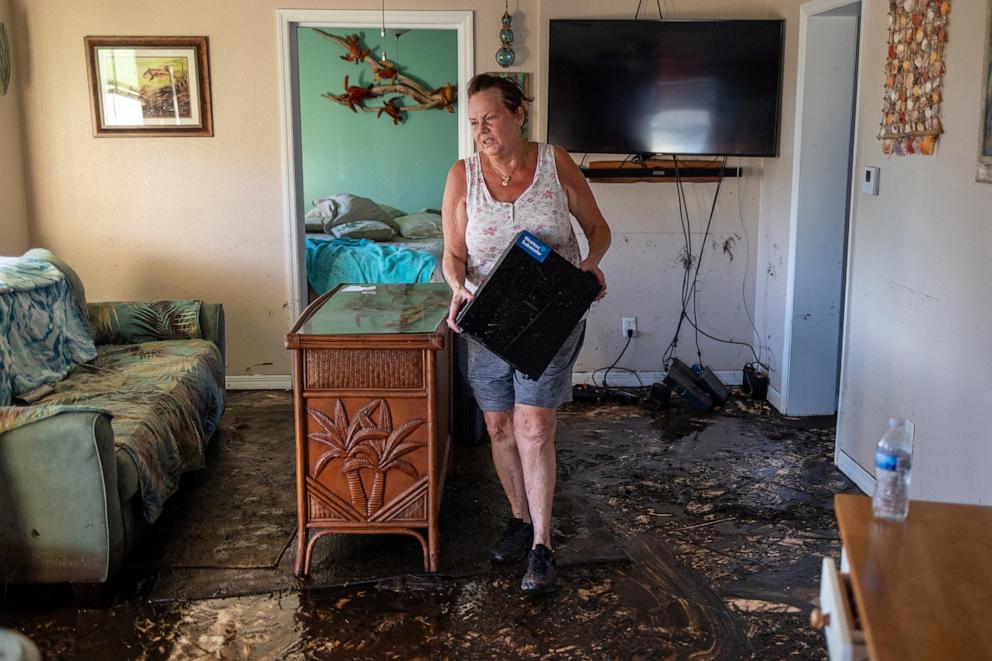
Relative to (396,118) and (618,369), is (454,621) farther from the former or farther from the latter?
(396,118)

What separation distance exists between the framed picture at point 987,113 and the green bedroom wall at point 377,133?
17.9 ft

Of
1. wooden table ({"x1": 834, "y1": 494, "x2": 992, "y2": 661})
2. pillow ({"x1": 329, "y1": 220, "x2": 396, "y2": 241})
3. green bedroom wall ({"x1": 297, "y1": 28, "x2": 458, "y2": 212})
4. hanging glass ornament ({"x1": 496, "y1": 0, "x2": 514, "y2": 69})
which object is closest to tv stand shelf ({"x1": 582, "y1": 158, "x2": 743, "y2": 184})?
hanging glass ornament ({"x1": 496, "y1": 0, "x2": 514, "y2": 69})

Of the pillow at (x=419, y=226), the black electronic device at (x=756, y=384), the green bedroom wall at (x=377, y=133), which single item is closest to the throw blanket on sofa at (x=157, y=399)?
the black electronic device at (x=756, y=384)

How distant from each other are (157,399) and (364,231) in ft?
11.9

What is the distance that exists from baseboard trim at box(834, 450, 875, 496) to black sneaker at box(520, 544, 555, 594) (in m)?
1.39

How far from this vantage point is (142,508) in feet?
10.1

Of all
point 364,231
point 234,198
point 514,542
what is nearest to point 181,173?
point 234,198

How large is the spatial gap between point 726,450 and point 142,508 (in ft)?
7.76

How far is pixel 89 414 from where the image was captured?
8.85ft

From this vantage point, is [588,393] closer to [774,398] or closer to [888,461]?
[774,398]

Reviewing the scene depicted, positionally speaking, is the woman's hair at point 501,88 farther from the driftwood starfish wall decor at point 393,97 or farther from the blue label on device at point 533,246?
the driftwood starfish wall decor at point 393,97

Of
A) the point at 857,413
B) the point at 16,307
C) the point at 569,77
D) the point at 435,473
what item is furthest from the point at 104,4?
the point at 857,413

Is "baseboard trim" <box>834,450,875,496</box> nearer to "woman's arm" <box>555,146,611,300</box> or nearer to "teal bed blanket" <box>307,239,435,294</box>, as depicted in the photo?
"woman's arm" <box>555,146,611,300</box>

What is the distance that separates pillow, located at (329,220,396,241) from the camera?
694cm
